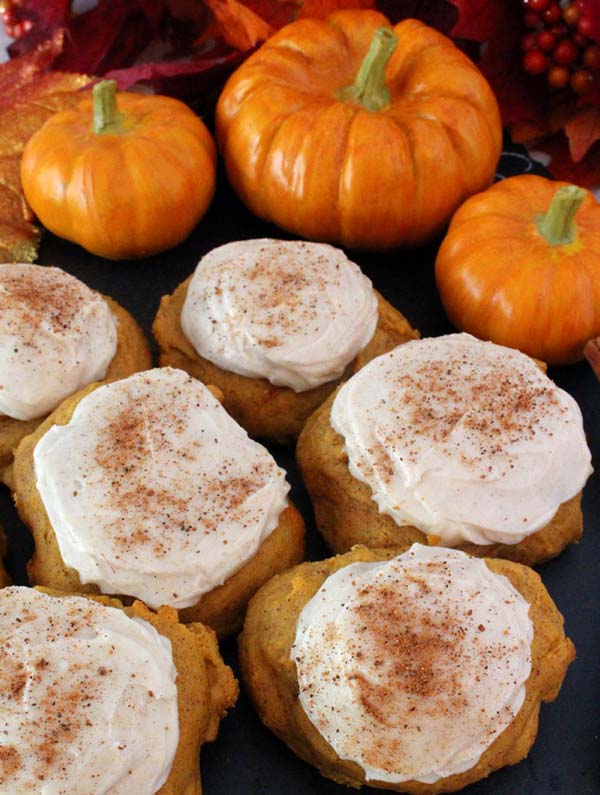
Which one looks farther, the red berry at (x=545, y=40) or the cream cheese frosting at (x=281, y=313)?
the red berry at (x=545, y=40)

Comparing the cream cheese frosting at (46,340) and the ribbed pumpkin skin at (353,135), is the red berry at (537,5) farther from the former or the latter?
the cream cheese frosting at (46,340)

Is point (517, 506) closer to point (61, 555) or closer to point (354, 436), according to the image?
point (354, 436)

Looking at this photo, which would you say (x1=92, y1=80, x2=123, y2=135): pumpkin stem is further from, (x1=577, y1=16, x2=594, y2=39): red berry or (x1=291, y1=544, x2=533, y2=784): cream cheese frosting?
(x1=291, y1=544, x2=533, y2=784): cream cheese frosting

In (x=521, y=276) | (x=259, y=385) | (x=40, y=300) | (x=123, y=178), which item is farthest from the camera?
(x=123, y=178)

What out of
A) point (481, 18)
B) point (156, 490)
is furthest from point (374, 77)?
point (156, 490)

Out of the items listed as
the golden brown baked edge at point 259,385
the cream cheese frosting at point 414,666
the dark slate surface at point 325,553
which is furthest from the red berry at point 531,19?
the cream cheese frosting at point 414,666

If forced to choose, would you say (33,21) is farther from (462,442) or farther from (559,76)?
(462,442)
